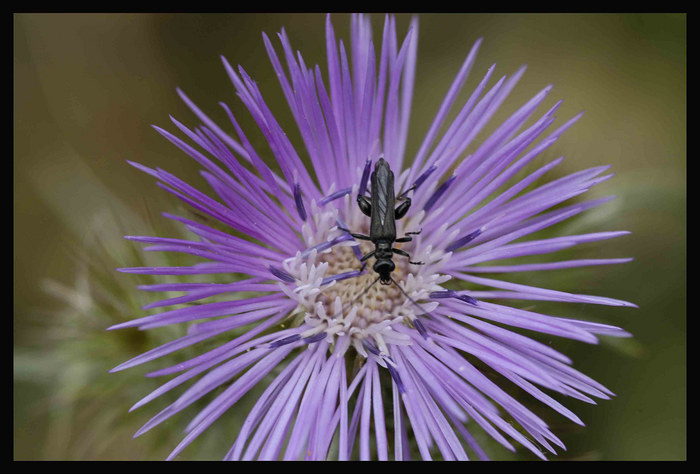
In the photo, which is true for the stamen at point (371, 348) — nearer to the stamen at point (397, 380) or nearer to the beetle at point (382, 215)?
the stamen at point (397, 380)

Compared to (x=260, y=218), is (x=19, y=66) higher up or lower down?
higher up

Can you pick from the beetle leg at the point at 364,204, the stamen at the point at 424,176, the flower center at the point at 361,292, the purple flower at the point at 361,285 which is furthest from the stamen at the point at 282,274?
the stamen at the point at 424,176

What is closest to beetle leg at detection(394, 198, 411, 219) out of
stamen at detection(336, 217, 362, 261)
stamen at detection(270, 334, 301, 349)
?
stamen at detection(336, 217, 362, 261)

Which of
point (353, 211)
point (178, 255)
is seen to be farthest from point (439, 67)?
point (178, 255)

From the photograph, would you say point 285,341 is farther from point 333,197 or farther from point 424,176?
point 424,176

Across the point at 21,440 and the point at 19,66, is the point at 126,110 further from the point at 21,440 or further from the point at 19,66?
the point at 21,440

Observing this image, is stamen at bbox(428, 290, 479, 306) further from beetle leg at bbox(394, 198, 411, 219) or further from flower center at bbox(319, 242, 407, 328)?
beetle leg at bbox(394, 198, 411, 219)

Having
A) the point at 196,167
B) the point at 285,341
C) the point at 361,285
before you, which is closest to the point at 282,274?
the point at 285,341

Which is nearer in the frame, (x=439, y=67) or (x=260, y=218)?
(x=260, y=218)
